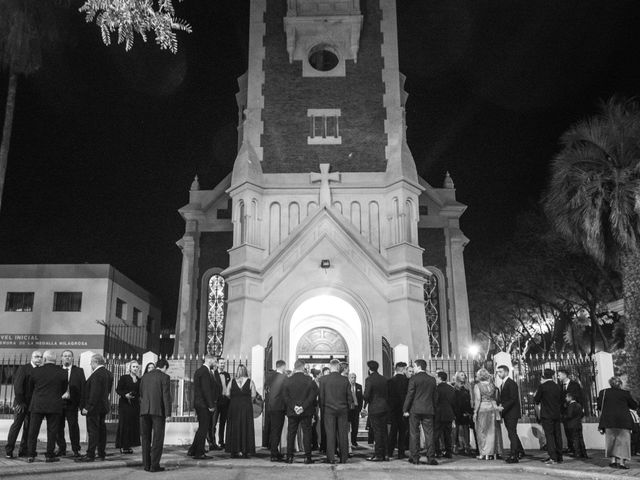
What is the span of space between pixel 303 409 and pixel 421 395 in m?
2.18

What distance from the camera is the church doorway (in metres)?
23.1

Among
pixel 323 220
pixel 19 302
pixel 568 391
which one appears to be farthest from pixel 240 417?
pixel 19 302

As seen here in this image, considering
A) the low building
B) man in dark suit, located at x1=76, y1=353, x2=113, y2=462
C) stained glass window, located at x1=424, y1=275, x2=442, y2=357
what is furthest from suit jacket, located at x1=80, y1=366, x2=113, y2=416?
the low building

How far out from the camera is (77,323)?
3359cm

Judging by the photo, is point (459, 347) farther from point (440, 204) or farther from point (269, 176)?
point (269, 176)

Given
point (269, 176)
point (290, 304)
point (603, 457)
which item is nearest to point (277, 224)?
point (269, 176)

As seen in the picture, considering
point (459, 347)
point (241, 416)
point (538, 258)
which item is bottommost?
point (241, 416)

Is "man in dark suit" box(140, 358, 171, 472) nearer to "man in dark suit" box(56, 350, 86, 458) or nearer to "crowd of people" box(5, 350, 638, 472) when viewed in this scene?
"crowd of people" box(5, 350, 638, 472)

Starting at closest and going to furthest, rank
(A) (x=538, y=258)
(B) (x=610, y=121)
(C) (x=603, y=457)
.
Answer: (C) (x=603, y=457), (B) (x=610, y=121), (A) (x=538, y=258)

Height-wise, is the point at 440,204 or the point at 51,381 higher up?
the point at 440,204

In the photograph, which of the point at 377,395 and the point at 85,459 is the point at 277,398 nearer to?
the point at 377,395

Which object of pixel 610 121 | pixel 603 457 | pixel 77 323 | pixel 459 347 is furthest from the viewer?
pixel 77 323

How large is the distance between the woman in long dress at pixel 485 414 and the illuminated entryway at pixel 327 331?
874 cm

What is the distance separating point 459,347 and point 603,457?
36.3 ft
